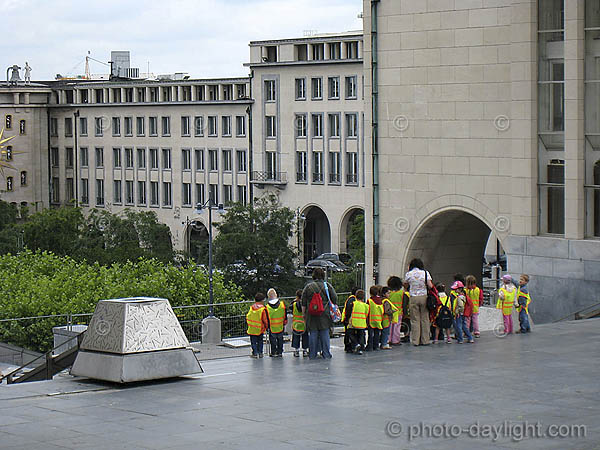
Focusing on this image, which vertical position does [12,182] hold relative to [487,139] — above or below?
below

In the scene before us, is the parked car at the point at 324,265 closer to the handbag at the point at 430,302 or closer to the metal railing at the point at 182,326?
the metal railing at the point at 182,326

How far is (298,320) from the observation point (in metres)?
22.8

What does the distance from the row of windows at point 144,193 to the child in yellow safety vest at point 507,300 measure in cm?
7061

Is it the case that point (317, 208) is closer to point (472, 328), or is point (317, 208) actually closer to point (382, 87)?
point (382, 87)

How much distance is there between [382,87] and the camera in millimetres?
37781

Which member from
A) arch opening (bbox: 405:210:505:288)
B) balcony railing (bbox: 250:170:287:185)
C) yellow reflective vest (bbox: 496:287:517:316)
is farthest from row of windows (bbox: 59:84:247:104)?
yellow reflective vest (bbox: 496:287:517:316)

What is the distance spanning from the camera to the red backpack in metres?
22.0

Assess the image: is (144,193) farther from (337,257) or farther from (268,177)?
(337,257)

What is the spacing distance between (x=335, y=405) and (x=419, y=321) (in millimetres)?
6891

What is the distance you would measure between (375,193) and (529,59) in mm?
7464

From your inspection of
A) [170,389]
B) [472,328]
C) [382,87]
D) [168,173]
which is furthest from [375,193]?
[168,173]

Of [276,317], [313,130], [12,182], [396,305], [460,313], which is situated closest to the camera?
[276,317]

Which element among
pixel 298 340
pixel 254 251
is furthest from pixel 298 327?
pixel 254 251

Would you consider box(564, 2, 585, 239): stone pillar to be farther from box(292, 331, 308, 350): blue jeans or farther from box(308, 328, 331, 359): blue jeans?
box(308, 328, 331, 359): blue jeans
